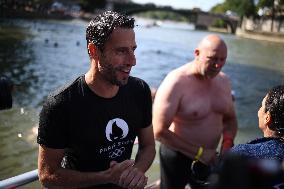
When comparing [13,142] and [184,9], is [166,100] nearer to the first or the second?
[13,142]

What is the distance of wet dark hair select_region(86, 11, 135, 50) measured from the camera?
168 centimetres

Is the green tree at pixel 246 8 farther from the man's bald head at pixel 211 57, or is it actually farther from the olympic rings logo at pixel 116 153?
the olympic rings logo at pixel 116 153

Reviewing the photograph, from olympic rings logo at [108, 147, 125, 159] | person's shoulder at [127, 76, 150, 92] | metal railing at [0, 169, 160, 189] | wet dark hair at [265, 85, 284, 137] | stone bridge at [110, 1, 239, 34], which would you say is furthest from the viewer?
stone bridge at [110, 1, 239, 34]

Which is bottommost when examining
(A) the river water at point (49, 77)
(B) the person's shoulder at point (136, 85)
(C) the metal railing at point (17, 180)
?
(A) the river water at point (49, 77)

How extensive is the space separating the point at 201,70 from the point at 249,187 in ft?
7.92

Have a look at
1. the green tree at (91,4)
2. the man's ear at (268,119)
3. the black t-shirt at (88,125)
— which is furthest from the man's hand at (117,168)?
the green tree at (91,4)

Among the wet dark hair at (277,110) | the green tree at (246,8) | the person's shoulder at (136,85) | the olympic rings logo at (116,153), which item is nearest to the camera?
the wet dark hair at (277,110)

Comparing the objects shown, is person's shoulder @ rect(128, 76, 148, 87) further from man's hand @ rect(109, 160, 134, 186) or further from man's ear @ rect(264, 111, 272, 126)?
man's ear @ rect(264, 111, 272, 126)

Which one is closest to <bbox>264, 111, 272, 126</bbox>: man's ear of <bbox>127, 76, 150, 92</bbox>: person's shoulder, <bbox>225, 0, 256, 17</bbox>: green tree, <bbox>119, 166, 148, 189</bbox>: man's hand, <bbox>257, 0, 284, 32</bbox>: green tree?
<bbox>119, 166, 148, 189</bbox>: man's hand

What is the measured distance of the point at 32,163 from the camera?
6441 mm

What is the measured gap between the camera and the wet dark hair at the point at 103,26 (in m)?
1.68

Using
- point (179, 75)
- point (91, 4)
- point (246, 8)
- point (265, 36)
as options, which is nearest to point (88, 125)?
point (179, 75)

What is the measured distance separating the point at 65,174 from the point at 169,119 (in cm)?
116

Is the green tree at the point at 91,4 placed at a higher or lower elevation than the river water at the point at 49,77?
higher
